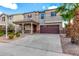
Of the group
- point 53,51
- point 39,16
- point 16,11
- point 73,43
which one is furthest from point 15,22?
point 73,43

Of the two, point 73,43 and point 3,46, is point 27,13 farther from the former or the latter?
point 73,43

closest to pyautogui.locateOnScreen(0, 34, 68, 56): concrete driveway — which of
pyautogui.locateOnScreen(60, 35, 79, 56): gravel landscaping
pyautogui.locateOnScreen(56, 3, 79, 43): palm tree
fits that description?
pyautogui.locateOnScreen(60, 35, 79, 56): gravel landscaping

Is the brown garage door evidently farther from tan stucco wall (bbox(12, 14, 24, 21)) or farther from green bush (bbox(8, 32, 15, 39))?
green bush (bbox(8, 32, 15, 39))

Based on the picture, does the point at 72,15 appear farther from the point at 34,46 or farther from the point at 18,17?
the point at 18,17

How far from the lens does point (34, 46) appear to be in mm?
2977

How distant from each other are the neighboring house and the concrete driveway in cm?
12

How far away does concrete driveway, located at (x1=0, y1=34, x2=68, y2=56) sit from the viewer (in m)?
2.88

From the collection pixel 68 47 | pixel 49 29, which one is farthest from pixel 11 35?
pixel 68 47

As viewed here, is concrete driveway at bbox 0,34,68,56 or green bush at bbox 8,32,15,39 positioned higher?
green bush at bbox 8,32,15,39

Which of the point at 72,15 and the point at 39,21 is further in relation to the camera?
the point at 39,21

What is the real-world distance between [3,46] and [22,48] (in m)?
0.37

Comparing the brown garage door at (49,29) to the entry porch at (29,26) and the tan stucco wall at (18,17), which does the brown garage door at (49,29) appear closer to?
the entry porch at (29,26)

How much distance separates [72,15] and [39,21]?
2.07ft

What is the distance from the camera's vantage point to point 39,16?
9.88 feet
